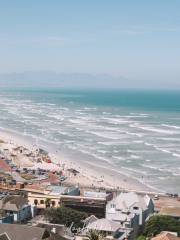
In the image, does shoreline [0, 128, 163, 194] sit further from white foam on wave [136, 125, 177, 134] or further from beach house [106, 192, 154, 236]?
white foam on wave [136, 125, 177, 134]

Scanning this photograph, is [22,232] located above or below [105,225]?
above

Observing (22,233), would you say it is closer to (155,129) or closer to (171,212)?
(171,212)

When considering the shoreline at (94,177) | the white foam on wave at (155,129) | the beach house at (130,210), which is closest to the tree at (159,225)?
the beach house at (130,210)

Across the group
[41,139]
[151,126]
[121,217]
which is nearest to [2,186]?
[121,217]

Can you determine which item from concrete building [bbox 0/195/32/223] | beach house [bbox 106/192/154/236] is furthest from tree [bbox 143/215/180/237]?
concrete building [bbox 0/195/32/223]

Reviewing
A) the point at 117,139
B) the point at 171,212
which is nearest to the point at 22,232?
the point at 171,212

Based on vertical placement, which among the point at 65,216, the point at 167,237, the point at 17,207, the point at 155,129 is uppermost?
the point at 167,237
